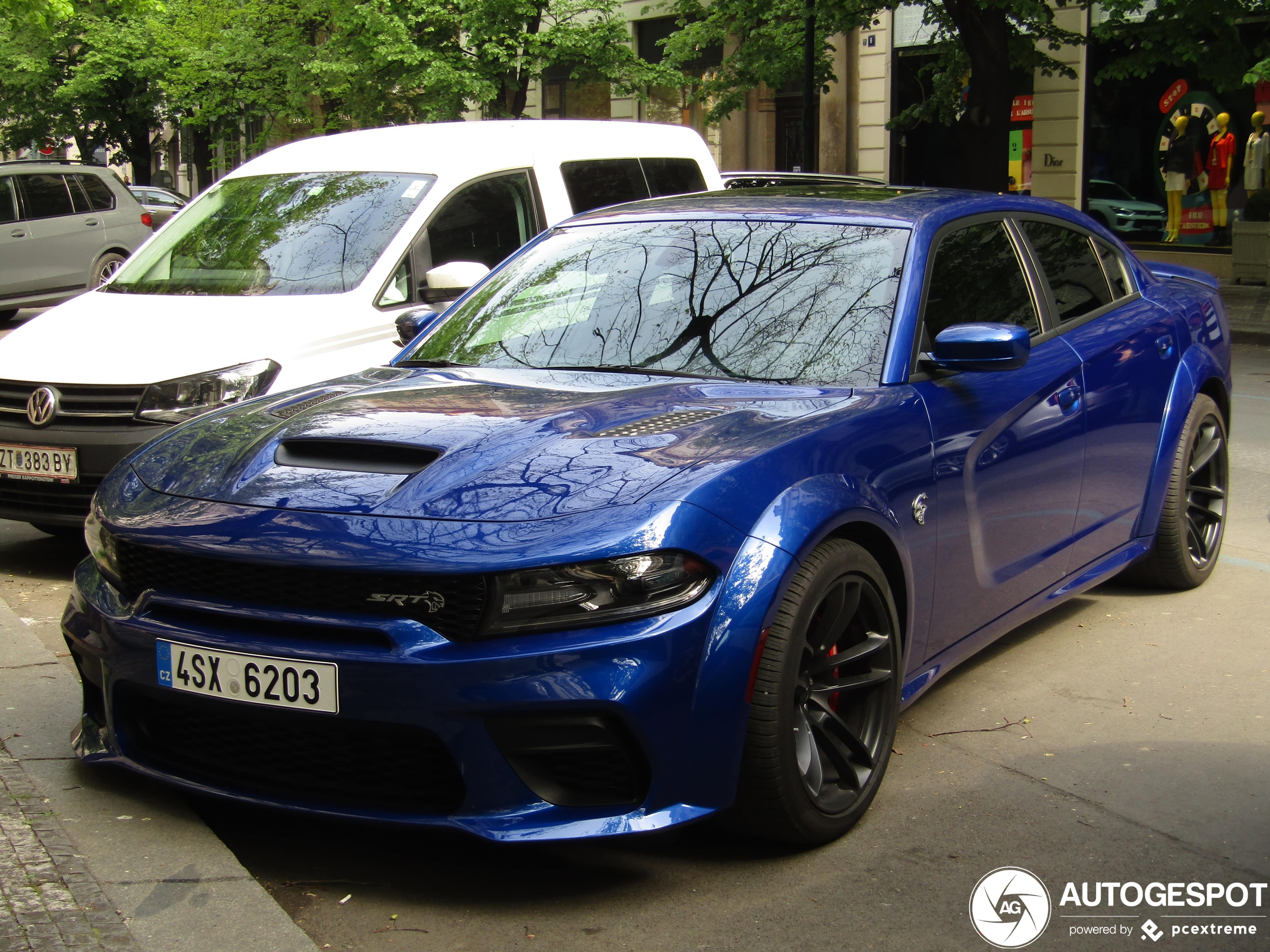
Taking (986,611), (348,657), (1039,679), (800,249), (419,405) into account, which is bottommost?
(1039,679)

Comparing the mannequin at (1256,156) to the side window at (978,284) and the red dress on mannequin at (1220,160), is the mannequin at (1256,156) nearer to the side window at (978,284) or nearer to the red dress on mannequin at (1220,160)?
the red dress on mannequin at (1220,160)

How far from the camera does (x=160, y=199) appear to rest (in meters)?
31.9

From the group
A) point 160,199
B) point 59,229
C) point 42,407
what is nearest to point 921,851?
point 42,407

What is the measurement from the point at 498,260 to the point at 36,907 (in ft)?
15.8

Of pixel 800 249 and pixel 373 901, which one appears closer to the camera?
pixel 373 901

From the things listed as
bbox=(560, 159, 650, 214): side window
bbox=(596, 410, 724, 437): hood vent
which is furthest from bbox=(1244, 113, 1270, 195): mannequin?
bbox=(596, 410, 724, 437): hood vent

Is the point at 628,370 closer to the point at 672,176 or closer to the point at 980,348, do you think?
the point at 980,348

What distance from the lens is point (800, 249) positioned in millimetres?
4309

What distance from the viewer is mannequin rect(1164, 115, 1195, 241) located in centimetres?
2147

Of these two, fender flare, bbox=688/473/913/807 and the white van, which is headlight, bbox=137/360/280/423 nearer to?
the white van

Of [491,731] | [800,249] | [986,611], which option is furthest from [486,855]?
[800,249]

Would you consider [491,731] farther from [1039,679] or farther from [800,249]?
[1039,679]
